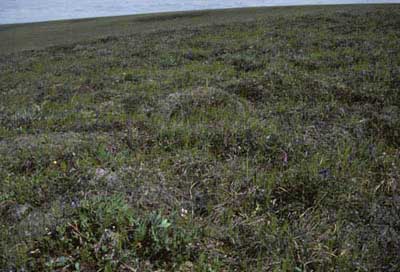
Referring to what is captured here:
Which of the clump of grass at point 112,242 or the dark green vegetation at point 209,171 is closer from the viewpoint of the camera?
the clump of grass at point 112,242

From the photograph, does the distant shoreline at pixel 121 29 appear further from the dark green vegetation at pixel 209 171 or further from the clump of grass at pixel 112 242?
the clump of grass at pixel 112 242

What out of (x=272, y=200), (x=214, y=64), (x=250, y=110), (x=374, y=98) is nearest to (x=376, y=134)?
(x=374, y=98)

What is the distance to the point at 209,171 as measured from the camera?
5.53 meters

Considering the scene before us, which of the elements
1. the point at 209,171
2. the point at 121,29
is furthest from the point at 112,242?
the point at 121,29

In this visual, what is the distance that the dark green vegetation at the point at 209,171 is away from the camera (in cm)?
381

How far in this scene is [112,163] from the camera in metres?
5.65

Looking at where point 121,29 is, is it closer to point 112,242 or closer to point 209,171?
point 209,171

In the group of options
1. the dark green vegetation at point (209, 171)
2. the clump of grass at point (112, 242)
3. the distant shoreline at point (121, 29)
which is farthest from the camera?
the distant shoreline at point (121, 29)

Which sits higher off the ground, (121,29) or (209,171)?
(121,29)

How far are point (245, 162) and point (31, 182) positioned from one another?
Result: 3.19 m

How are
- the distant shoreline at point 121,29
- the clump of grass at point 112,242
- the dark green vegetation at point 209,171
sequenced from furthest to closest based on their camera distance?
the distant shoreline at point 121,29 → the dark green vegetation at point 209,171 → the clump of grass at point 112,242

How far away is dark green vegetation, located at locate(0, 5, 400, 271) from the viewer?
381cm

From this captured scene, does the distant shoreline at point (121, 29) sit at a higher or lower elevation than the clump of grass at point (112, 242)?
higher

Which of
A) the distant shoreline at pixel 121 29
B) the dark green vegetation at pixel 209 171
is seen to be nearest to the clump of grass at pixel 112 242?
the dark green vegetation at pixel 209 171
